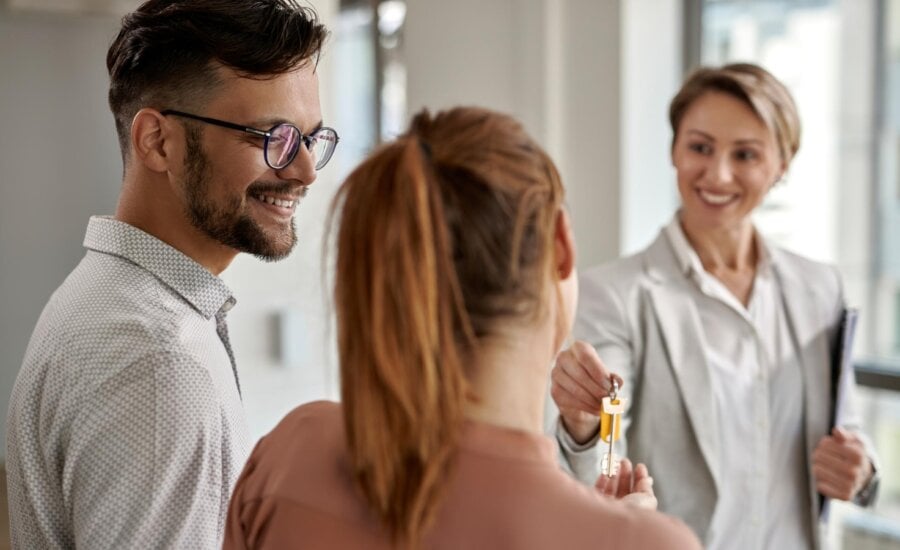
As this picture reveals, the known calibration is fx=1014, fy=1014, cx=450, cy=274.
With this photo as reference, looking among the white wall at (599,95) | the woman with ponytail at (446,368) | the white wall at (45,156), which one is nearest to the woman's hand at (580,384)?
the woman with ponytail at (446,368)

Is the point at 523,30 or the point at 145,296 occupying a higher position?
the point at 523,30

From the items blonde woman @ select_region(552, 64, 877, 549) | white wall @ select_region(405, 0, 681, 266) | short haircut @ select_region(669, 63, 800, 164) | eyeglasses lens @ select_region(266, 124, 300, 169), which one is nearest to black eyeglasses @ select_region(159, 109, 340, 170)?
eyeglasses lens @ select_region(266, 124, 300, 169)

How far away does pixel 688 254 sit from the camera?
2.08 m

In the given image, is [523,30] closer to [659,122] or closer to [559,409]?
[659,122]

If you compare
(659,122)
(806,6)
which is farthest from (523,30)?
(806,6)

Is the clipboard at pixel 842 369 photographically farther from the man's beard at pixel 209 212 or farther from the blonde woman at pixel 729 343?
the man's beard at pixel 209 212

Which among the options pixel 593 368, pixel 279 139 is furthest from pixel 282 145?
pixel 593 368

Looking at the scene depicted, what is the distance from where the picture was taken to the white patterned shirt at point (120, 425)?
106 centimetres

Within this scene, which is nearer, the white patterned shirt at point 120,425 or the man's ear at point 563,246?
the man's ear at point 563,246

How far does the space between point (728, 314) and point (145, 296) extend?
1.28m

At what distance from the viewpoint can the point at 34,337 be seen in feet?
3.88

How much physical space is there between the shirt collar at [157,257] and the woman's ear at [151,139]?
0.09 metres

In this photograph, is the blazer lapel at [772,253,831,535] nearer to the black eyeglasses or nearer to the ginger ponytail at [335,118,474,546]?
the black eyeglasses

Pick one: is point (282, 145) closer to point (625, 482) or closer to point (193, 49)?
point (193, 49)
